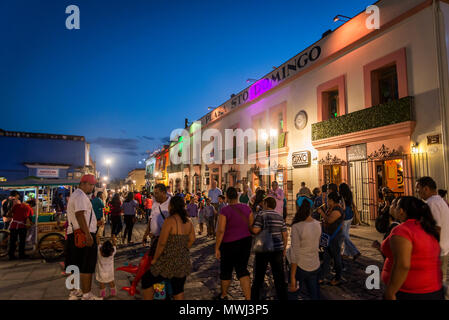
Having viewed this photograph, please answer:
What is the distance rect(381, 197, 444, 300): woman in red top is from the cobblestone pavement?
5.45 ft

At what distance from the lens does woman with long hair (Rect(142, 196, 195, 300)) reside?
133 inches

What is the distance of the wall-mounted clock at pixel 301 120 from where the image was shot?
14.8 metres

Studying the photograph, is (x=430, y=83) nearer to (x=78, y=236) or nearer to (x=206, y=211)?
(x=206, y=211)

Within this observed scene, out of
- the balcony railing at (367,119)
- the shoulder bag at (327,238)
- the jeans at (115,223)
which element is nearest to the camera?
the shoulder bag at (327,238)

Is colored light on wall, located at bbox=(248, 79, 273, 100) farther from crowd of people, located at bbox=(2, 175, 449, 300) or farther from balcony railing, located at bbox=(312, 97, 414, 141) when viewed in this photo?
crowd of people, located at bbox=(2, 175, 449, 300)

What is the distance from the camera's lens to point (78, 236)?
157 inches

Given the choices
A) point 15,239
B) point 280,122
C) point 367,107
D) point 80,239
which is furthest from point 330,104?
point 15,239

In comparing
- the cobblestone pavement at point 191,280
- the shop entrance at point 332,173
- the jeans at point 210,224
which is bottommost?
the cobblestone pavement at point 191,280

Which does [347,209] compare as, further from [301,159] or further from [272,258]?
[301,159]

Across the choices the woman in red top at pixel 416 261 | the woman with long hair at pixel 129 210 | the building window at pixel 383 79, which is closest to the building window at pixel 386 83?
the building window at pixel 383 79

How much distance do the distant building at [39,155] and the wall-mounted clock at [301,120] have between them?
2024cm

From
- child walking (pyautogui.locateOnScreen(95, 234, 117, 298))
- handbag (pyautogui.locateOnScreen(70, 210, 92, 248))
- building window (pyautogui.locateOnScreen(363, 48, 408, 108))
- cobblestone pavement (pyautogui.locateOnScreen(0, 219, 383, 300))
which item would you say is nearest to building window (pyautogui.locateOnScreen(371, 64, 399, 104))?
building window (pyautogui.locateOnScreen(363, 48, 408, 108))

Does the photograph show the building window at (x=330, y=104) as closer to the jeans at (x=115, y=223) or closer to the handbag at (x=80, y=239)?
the jeans at (x=115, y=223)
